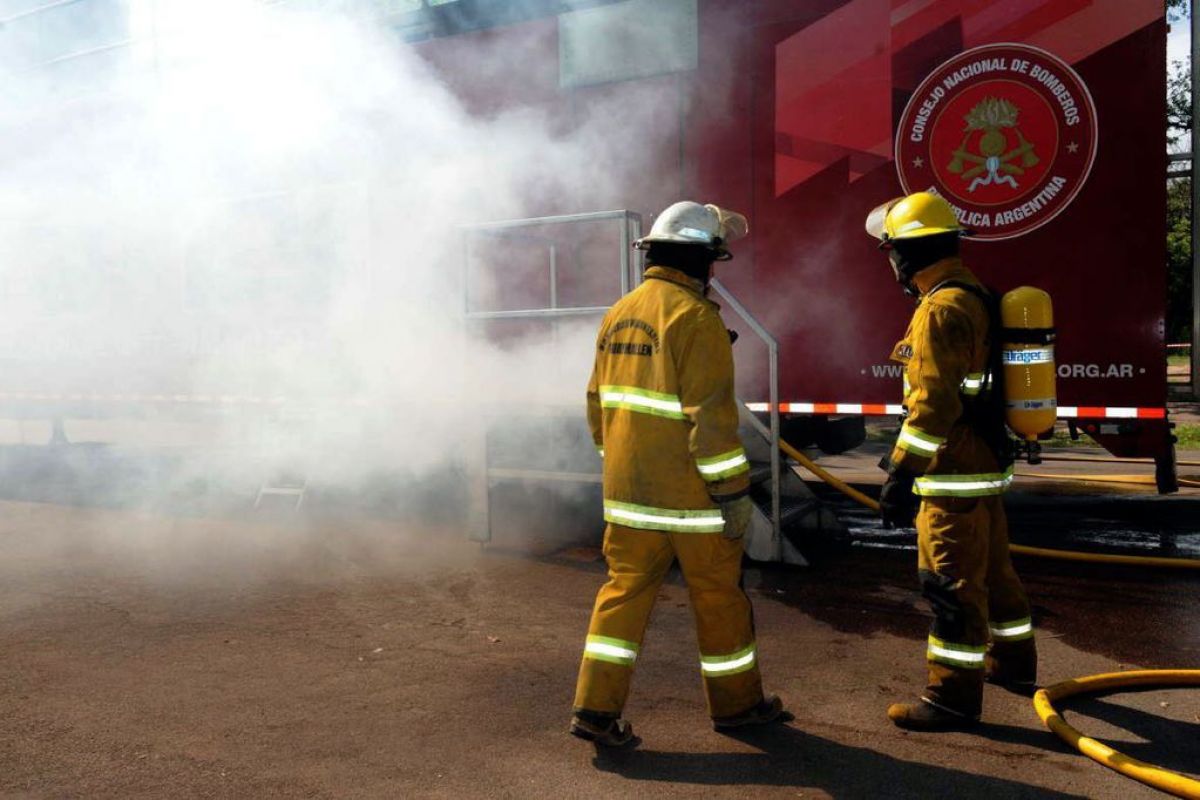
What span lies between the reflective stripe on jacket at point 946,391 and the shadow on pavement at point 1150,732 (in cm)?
79

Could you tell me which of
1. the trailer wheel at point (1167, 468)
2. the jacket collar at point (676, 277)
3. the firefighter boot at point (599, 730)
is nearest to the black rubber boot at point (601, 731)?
the firefighter boot at point (599, 730)

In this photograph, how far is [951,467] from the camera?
10.6 feet

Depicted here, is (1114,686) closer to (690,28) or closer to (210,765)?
(210,765)

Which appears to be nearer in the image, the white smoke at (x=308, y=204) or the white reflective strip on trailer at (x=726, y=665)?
the white reflective strip on trailer at (x=726, y=665)

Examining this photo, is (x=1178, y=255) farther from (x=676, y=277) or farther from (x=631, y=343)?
(x=631, y=343)

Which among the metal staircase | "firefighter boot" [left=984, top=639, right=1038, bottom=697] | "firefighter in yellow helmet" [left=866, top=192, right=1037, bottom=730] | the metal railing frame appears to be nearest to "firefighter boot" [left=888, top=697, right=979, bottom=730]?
"firefighter in yellow helmet" [left=866, top=192, right=1037, bottom=730]

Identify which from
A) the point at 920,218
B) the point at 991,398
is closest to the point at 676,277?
the point at 920,218

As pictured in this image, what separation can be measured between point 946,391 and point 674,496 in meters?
0.92

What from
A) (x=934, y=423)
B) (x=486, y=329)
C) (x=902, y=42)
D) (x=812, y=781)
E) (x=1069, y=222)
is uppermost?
(x=902, y=42)

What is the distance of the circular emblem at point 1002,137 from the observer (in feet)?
17.2

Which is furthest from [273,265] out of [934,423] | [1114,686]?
[1114,686]

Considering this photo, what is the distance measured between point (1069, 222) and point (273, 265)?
17.0ft

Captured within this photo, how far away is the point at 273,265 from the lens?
714 centimetres

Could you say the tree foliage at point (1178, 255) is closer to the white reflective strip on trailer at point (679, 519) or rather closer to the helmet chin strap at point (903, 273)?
the helmet chin strap at point (903, 273)
